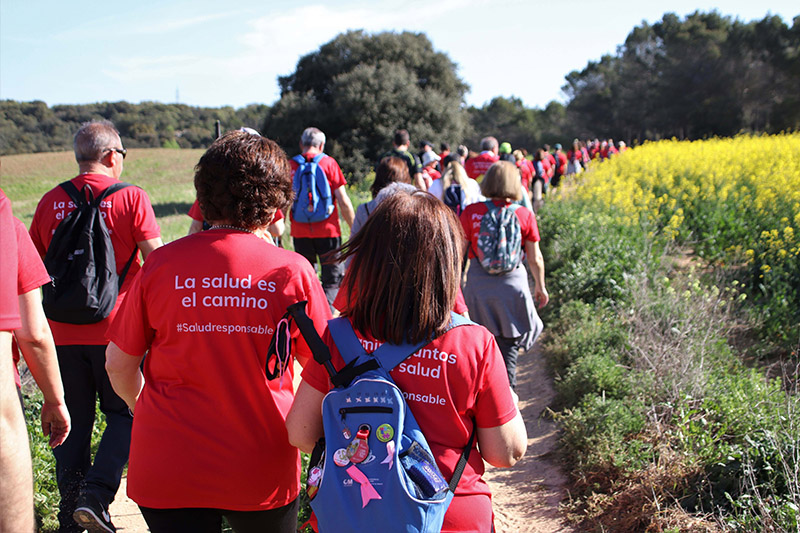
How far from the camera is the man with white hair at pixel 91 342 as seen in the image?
3381mm

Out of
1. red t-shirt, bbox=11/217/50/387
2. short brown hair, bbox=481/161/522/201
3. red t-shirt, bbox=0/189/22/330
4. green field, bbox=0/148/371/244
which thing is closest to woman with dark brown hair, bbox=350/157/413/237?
short brown hair, bbox=481/161/522/201

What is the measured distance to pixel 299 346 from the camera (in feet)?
7.34

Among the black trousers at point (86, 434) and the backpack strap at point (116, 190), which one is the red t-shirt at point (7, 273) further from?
the black trousers at point (86, 434)

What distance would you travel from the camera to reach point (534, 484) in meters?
4.39

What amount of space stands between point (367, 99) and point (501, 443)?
2455cm

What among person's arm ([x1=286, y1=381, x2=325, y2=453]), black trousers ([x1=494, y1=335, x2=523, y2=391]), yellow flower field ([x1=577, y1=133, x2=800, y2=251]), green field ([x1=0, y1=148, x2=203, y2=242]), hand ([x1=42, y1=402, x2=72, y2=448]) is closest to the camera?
person's arm ([x1=286, y1=381, x2=325, y2=453])

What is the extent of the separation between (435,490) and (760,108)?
1681 inches

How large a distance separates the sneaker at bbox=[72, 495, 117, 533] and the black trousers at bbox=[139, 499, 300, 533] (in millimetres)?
1219

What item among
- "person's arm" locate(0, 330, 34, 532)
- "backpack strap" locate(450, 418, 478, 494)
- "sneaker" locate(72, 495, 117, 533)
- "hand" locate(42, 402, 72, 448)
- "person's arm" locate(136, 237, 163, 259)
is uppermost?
"person's arm" locate(136, 237, 163, 259)

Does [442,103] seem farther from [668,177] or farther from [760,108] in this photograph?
[760,108]

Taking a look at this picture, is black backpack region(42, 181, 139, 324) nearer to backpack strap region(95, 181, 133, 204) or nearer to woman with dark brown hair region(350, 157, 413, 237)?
backpack strap region(95, 181, 133, 204)

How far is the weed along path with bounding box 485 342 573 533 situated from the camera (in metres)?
3.92

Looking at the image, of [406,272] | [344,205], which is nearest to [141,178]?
[344,205]

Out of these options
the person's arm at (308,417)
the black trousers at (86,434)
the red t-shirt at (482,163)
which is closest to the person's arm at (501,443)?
the person's arm at (308,417)
